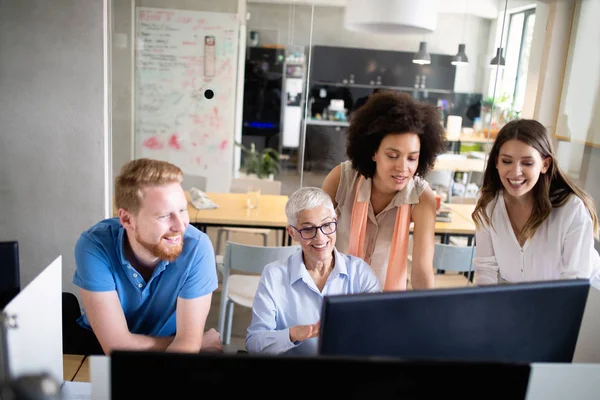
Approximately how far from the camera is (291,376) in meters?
0.72

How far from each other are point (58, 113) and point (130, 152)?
1.72 feet

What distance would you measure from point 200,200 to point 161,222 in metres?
1.98

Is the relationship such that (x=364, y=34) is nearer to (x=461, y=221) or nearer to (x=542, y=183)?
(x=461, y=221)

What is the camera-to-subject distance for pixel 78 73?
325 centimetres

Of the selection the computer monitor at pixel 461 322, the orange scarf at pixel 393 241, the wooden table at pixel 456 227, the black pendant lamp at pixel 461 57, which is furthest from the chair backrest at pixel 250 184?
the computer monitor at pixel 461 322

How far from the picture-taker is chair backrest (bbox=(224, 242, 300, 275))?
112 inches

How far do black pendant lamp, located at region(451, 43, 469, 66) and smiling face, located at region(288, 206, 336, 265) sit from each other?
2.35 m

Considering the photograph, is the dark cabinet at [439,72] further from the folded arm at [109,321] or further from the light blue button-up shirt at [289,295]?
the folded arm at [109,321]

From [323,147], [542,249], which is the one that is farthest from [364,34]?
[542,249]

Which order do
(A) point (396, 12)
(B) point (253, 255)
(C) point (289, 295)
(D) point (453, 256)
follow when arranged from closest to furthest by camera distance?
(C) point (289, 295)
(A) point (396, 12)
(B) point (253, 255)
(D) point (453, 256)

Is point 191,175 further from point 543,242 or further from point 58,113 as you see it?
point 543,242

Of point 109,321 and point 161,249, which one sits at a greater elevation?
point 161,249

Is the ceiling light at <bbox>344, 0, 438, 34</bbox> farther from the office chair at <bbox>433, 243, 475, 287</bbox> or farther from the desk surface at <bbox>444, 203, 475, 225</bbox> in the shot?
the desk surface at <bbox>444, 203, 475, 225</bbox>

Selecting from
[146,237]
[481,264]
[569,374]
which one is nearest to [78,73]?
[146,237]
